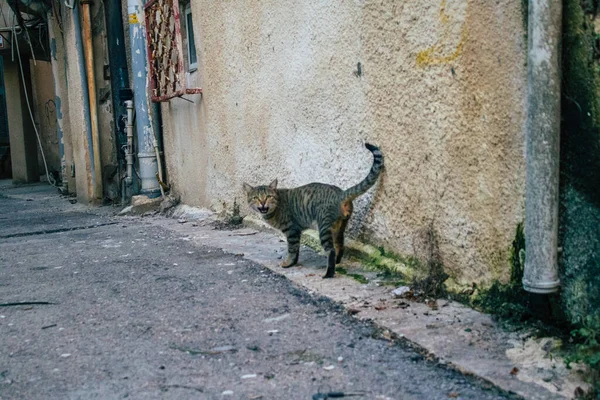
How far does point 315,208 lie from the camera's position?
4867 mm

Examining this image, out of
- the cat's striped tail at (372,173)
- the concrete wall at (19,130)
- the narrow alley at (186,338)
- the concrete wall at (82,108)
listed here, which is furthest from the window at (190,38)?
the concrete wall at (19,130)

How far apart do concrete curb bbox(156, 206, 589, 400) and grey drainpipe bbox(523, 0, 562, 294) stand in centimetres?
30

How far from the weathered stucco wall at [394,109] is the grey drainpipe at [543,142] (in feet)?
0.80

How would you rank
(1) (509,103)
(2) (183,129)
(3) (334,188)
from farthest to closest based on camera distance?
1. (2) (183,129)
2. (3) (334,188)
3. (1) (509,103)

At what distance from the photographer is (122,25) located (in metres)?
9.45

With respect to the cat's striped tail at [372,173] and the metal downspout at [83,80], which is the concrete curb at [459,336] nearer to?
the cat's striped tail at [372,173]

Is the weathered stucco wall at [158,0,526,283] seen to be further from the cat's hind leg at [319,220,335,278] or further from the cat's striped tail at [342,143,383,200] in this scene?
the cat's hind leg at [319,220,335,278]

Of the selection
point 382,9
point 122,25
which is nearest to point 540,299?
point 382,9

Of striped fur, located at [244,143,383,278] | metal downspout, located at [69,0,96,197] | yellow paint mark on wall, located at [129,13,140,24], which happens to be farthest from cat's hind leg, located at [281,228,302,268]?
metal downspout, located at [69,0,96,197]

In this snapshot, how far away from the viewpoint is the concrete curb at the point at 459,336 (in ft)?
8.70

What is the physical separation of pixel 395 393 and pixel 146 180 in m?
6.75

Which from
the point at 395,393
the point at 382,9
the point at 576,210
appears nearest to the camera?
the point at 395,393

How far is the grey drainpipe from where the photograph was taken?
282 cm

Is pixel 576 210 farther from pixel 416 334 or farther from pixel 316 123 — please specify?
pixel 316 123
